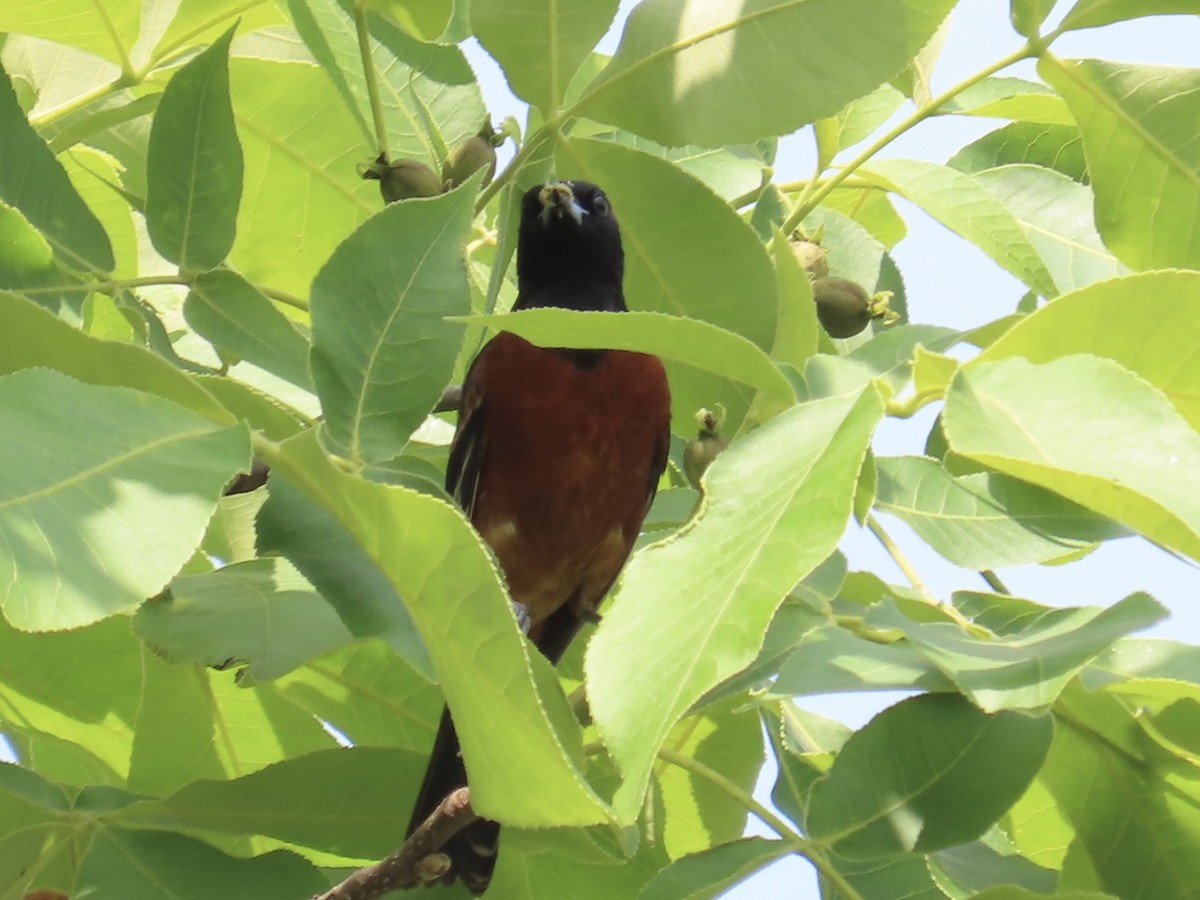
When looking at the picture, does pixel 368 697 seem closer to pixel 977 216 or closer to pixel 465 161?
pixel 465 161

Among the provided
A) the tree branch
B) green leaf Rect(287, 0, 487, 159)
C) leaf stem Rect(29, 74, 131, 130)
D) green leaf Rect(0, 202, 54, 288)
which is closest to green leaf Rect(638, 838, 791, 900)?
the tree branch

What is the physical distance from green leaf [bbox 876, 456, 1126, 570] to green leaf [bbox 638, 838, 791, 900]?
0.43m

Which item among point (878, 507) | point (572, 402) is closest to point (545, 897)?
point (878, 507)

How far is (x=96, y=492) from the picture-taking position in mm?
1174

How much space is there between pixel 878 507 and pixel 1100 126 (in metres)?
0.60

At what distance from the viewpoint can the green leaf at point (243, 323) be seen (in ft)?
5.92

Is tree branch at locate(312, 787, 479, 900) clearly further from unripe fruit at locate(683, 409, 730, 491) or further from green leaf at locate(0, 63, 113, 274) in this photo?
green leaf at locate(0, 63, 113, 274)

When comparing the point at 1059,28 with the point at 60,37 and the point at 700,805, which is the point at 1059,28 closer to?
the point at 700,805

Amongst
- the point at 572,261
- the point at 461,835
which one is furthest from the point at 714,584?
the point at 572,261

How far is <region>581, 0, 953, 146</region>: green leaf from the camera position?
1866 millimetres

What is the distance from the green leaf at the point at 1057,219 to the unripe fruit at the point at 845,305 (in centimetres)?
26

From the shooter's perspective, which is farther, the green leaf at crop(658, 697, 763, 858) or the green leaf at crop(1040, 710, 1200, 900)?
the green leaf at crop(658, 697, 763, 858)

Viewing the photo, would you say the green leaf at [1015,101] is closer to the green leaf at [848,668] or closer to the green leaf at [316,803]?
the green leaf at [848,668]

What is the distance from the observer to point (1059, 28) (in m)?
2.00
